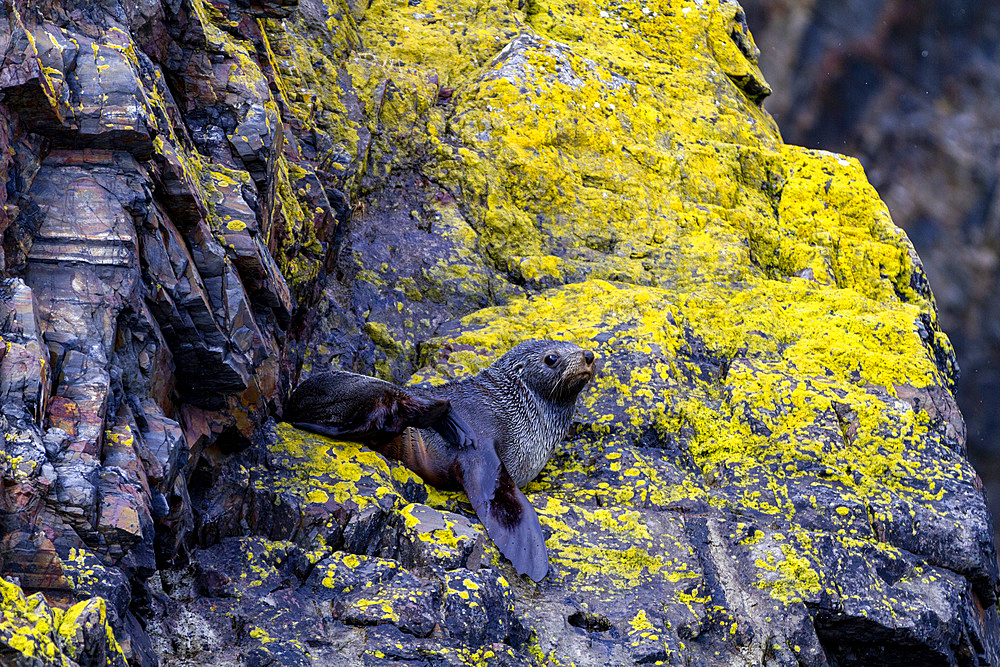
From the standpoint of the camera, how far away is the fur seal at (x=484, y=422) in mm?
4172

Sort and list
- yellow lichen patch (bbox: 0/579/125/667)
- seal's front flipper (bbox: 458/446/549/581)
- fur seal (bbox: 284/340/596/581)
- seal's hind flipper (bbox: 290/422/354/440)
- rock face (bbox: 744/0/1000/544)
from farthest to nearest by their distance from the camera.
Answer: rock face (bbox: 744/0/1000/544)
seal's hind flipper (bbox: 290/422/354/440)
fur seal (bbox: 284/340/596/581)
seal's front flipper (bbox: 458/446/549/581)
yellow lichen patch (bbox: 0/579/125/667)

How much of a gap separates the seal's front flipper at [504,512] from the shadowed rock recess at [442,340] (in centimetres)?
8

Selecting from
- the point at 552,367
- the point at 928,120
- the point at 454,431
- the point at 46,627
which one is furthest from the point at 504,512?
the point at 928,120

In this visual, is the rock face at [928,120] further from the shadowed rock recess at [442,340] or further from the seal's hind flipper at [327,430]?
the seal's hind flipper at [327,430]

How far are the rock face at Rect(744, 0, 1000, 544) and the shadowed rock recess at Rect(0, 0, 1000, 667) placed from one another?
22.3ft

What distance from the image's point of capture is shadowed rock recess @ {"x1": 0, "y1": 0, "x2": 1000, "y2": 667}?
3012 millimetres

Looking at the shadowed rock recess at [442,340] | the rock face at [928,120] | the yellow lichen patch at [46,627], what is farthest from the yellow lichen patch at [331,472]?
the rock face at [928,120]

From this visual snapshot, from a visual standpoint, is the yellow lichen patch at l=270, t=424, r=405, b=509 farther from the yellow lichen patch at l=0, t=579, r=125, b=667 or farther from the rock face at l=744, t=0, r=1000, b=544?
the rock face at l=744, t=0, r=1000, b=544

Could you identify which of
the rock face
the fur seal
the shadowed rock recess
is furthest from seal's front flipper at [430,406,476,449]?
the rock face

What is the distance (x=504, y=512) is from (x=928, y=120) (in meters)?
12.0

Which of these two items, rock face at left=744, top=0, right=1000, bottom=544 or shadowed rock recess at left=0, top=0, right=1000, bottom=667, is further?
rock face at left=744, top=0, right=1000, bottom=544

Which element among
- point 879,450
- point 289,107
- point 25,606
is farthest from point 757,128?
point 25,606

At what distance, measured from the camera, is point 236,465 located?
396 centimetres

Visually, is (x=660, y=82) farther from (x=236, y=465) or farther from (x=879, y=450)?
(x=236, y=465)
